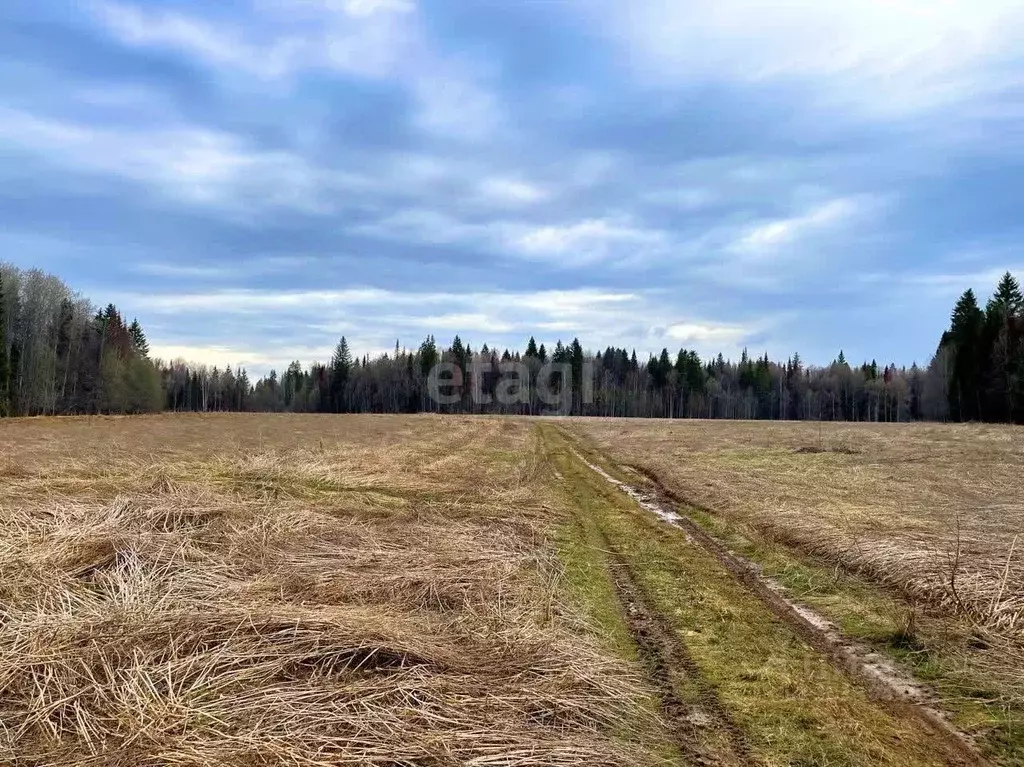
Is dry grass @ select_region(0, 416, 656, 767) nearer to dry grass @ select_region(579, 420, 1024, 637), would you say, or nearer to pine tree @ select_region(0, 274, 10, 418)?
dry grass @ select_region(579, 420, 1024, 637)

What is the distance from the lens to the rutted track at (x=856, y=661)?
4647 mm

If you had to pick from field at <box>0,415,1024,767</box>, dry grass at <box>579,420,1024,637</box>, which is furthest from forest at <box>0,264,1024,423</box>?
field at <box>0,415,1024,767</box>

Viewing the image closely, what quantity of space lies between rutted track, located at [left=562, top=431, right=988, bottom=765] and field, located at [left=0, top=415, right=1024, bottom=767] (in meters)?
0.04

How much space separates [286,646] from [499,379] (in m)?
126

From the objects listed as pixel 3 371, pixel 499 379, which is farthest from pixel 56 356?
pixel 499 379

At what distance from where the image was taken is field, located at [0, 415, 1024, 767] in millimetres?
4395

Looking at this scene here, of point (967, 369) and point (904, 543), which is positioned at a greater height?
point (967, 369)

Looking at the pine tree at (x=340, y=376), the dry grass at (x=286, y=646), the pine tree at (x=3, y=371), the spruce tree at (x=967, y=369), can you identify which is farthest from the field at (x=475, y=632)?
the pine tree at (x=340, y=376)

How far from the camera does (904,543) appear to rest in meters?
10.4

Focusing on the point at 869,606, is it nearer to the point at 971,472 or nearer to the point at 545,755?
the point at 545,755

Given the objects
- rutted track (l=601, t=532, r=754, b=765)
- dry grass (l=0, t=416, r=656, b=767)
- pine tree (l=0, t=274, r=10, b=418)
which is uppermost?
pine tree (l=0, t=274, r=10, b=418)

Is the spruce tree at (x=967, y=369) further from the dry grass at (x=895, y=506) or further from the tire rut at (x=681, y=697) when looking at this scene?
the tire rut at (x=681, y=697)

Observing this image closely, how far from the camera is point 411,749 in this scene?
4.16m

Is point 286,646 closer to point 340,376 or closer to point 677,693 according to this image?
point 677,693
